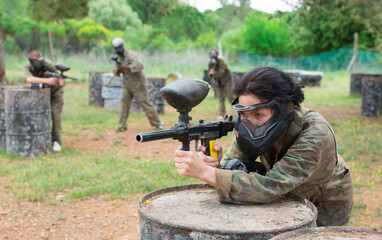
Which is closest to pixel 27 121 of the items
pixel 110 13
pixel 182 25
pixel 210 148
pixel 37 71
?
pixel 37 71

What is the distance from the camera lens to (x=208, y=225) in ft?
6.67

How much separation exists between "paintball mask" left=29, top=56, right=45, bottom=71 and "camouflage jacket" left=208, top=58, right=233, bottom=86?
5.03 metres

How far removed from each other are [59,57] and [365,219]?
21.3 meters

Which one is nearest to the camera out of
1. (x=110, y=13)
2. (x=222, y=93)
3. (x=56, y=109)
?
(x=56, y=109)

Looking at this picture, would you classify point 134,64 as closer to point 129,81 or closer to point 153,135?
point 129,81

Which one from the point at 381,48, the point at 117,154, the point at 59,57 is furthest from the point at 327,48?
the point at 117,154

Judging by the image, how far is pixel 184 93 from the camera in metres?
2.22

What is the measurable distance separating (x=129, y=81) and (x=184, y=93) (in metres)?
6.97

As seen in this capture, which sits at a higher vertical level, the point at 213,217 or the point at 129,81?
the point at 129,81

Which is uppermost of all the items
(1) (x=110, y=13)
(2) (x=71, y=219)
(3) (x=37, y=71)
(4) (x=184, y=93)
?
(1) (x=110, y=13)

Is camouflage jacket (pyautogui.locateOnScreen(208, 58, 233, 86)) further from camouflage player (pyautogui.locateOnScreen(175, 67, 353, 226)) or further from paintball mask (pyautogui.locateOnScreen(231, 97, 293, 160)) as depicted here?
paintball mask (pyautogui.locateOnScreen(231, 97, 293, 160))

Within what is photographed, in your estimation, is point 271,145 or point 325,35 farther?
point 325,35

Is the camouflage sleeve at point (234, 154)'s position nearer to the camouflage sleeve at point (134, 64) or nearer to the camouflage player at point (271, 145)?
the camouflage player at point (271, 145)

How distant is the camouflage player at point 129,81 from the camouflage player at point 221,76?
7.79 feet
